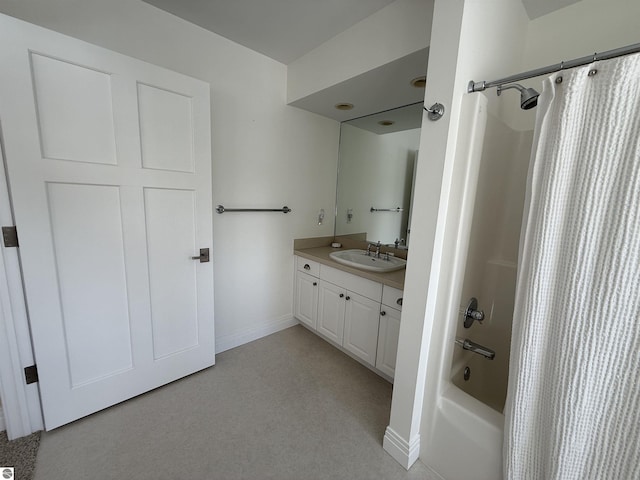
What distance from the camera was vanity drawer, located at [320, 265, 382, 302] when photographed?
5.98 feet

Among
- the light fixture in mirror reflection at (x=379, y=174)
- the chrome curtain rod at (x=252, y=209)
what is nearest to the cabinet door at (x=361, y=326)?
the light fixture in mirror reflection at (x=379, y=174)

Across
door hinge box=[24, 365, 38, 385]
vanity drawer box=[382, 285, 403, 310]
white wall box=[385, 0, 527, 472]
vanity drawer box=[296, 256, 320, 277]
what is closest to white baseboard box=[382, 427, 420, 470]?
white wall box=[385, 0, 527, 472]

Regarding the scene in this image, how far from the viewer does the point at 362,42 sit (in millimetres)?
1637

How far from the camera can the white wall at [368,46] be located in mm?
1379

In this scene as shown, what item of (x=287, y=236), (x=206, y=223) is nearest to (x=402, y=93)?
(x=287, y=236)

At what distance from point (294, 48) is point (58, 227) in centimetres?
190

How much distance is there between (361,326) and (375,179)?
4.35 ft

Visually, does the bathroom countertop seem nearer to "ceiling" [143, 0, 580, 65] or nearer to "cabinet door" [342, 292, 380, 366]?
"cabinet door" [342, 292, 380, 366]

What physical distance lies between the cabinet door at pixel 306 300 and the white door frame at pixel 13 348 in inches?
69.5

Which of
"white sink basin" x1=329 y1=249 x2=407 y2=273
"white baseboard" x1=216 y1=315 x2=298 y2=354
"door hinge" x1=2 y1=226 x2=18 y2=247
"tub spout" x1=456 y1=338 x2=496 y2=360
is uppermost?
"door hinge" x1=2 y1=226 x2=18 y2=247

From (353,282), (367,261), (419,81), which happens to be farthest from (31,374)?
(419,81)

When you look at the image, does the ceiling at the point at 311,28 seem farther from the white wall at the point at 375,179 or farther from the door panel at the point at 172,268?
the door panel at the point at 172,268

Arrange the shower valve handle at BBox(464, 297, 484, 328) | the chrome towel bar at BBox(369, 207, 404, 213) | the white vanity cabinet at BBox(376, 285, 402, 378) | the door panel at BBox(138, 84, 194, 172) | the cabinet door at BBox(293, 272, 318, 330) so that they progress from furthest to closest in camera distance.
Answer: the cabinet door at BBox(293, 272, 318, 330)
the chrome towel bar at BBox(369, 207, 404, 213)
the white vanity cabinet at BBox(376, 285, 402, 378)
the door panel at BBox(138, 84, 194, 172)
the shower valve handle at BBox(464, 297, 484, 328)

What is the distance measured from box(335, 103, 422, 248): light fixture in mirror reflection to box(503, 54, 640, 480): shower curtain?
49.0 inches
